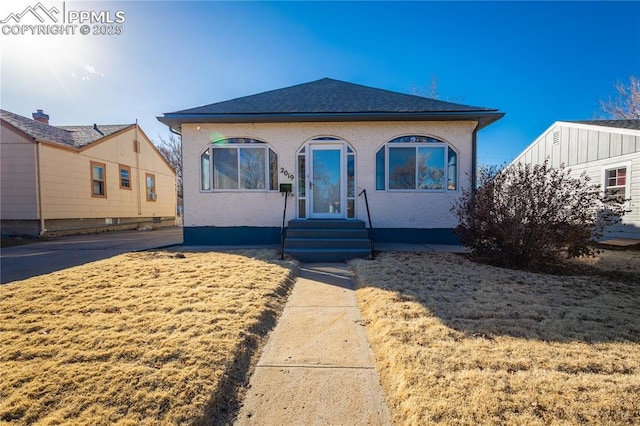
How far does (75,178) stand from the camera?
12.4 meters

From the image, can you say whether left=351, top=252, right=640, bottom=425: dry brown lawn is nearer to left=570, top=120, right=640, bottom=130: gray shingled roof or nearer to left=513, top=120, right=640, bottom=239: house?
left=513, top=120, right=640, bottom=239: house

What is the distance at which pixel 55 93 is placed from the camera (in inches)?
345

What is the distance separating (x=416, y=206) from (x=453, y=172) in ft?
5.05

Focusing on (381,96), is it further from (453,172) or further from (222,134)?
(222,134)

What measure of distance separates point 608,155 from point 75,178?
2193 centimetres

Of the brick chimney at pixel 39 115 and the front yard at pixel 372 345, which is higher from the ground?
the brick chimney at pixel 39 115

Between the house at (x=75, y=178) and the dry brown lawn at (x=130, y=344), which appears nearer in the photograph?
the dry brown lawn at (x=130, y=344)

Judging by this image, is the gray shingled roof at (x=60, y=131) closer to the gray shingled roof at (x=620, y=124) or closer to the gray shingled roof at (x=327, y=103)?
the gray shingled roof at (x=327, y=103)

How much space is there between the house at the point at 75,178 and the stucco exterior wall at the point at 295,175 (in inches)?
299

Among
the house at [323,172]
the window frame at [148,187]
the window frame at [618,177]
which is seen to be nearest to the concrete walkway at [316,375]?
the house at [323,172]

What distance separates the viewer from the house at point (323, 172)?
8203 mm

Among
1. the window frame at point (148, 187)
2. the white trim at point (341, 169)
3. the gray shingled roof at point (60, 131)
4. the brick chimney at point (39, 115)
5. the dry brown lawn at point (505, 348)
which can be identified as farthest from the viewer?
the window frame at point (148, 187)

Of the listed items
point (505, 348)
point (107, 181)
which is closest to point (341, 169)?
point (505, 348)

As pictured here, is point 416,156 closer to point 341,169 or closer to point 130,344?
point 341,169
